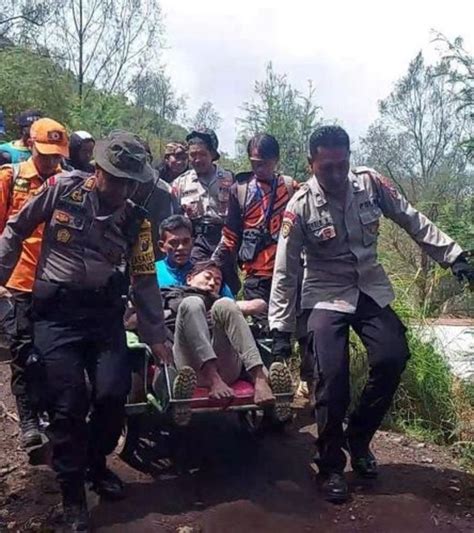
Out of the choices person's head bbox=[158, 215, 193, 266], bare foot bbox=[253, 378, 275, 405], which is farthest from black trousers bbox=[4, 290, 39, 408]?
bare foot bbox=[253, 378, 275, 405]

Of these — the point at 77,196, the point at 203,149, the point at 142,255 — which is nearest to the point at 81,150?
the point at 203,149

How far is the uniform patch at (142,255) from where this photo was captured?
14.0 feet

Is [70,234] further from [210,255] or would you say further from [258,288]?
[210,255]

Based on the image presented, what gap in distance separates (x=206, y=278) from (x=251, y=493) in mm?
1395

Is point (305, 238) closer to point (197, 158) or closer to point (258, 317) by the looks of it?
point (258, 317)

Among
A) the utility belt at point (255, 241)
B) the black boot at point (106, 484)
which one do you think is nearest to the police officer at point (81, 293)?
the black boot at point (106, 484)

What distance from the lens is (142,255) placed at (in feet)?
14.0

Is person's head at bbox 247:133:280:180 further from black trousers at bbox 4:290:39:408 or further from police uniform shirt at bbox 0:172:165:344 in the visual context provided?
black trousers at bbox 4:290:39:408

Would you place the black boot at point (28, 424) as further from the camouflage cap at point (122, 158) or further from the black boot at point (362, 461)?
the black boot at point (362, 461)

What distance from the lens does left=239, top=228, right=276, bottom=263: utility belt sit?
221 inches

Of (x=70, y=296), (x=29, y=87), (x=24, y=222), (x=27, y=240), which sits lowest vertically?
(x=70, y=296)

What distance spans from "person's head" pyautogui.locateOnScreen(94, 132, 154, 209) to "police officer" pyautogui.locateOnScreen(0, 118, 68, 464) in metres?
0.91

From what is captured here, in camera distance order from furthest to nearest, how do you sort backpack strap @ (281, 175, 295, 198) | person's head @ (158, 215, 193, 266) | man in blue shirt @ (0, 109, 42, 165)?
1. man in blue shirt @ (0, 109, 42, 165)
2. backpack strap @ (281, 175, 295, 198)
3. person's head @ (158, 215, 193, 266)

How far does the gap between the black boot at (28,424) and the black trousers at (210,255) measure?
63.1 inches
